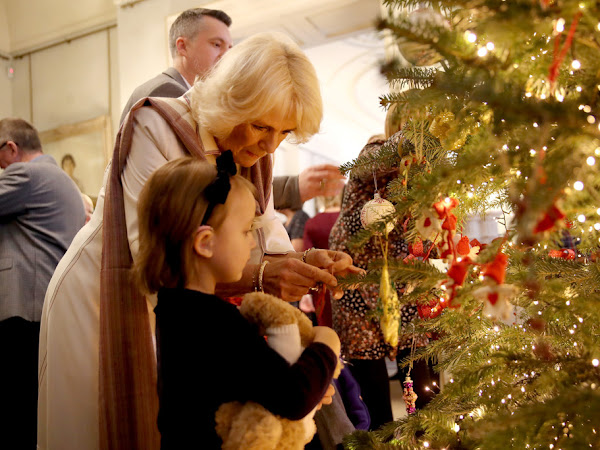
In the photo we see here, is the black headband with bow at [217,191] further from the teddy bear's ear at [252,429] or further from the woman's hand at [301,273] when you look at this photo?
the teddy bear's ear at [252,429]

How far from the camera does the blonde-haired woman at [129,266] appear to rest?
1.20 meters

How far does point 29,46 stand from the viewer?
4770 millimetres

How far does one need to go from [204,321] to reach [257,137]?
59 cm

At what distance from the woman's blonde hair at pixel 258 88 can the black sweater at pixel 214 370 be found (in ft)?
1.68

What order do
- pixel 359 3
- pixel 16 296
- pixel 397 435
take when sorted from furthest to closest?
pixel 359 3
pixel 16 296
pixel 397 435

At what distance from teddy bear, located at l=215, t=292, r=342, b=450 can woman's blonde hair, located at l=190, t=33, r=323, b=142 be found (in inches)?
20.0

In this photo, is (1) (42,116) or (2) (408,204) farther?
(1) (42,116)

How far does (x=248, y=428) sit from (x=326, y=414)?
2.44 ft

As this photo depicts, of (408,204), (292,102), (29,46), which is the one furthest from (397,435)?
(29,46)

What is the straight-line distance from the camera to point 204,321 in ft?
3.04

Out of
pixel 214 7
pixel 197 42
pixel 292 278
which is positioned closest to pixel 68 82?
pixel 214 7

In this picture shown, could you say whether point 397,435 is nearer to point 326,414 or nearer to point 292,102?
point 326,414

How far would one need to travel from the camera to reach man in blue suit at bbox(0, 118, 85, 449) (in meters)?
2.29

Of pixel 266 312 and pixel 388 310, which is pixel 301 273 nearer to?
pixel 266 312
